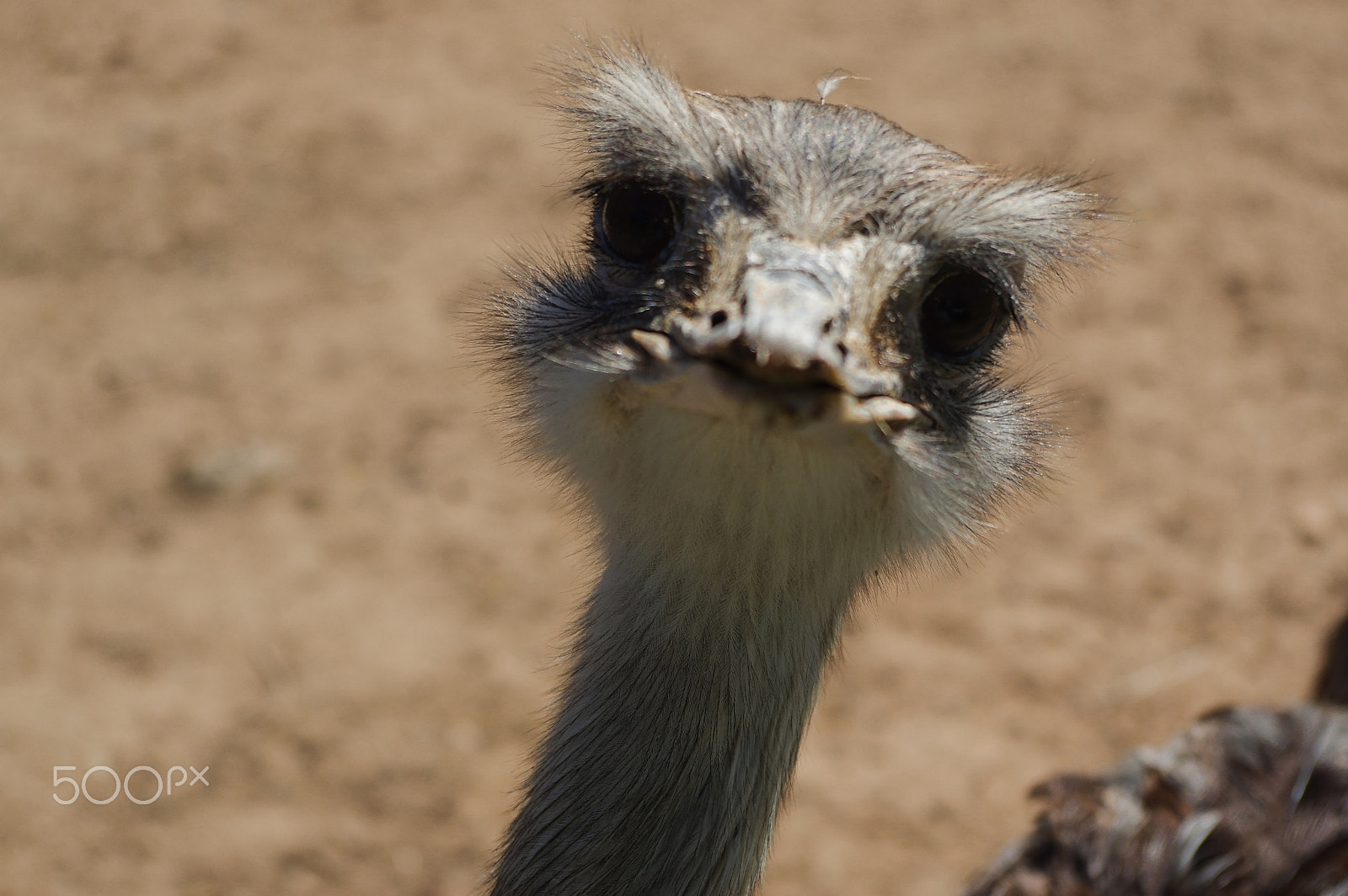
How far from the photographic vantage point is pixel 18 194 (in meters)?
3.98

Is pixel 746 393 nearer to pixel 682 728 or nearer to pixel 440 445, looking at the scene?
pixel 682 728

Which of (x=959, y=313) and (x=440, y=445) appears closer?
(x=959, y=313)

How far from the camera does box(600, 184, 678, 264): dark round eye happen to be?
1.44 meters

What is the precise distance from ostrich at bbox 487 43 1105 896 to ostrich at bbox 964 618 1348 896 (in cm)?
90

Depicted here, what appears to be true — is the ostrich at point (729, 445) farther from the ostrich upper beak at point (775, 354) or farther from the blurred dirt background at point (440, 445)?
the blurred dirt background at point (440, 445)

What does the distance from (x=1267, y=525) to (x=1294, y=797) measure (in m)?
1.50

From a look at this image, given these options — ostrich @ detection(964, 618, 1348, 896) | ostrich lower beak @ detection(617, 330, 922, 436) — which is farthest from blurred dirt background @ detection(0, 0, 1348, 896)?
ostrich lower beak @ detection(617, 330, 922, 436)

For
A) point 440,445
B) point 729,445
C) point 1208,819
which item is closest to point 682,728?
point 729,445

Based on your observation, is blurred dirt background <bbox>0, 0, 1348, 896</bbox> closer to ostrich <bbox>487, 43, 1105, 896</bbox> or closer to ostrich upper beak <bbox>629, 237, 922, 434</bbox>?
ostrich <bbox>487, 43, 1105, 896</bbox>

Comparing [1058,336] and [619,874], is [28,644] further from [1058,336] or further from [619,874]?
[1058,336]

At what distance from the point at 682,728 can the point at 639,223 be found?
0.55m

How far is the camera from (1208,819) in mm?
2207

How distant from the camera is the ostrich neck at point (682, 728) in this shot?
4.58 feet

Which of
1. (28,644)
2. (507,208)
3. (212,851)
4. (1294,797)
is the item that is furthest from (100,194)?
(1294,797)
